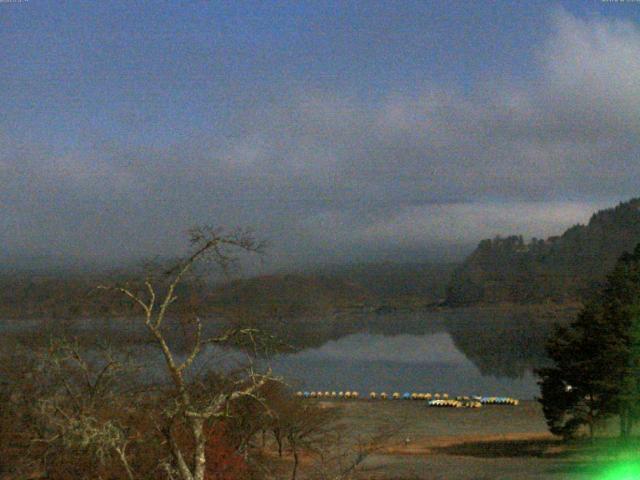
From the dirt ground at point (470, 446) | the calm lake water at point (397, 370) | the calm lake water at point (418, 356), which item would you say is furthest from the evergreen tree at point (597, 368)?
the calm lake water at point (397, 370)

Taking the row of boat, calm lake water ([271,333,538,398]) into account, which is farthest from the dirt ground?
calm lake water ([271,333,538,398])

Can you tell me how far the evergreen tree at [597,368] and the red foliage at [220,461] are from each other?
1541cm

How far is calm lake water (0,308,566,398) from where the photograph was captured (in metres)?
65.4

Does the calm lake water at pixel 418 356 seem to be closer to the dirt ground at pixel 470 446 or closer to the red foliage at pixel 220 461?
the red foliage at pixel 220 461

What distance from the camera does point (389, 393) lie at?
64.5 metres

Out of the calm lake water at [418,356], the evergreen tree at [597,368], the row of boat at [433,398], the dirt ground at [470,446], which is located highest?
the evergreen tree at [597,368]

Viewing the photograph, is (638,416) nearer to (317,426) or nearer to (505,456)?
(505,456)

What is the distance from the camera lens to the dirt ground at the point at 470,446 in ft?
80.2

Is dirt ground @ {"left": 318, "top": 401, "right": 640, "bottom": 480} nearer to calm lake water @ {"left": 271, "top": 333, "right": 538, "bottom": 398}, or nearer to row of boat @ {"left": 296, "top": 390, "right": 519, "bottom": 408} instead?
row of boat @ {"left": 296, "top": 390, "right": 519, "bottom": 408}

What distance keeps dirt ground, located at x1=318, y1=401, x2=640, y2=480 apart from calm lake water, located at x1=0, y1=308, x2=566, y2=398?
21.2 feet

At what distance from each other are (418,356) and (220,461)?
92.3 meters

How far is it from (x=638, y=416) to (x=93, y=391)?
20.1 meters

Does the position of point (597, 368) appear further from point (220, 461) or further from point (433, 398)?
point (433, 398)

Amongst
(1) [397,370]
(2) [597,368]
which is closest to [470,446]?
(2) [597,368]
